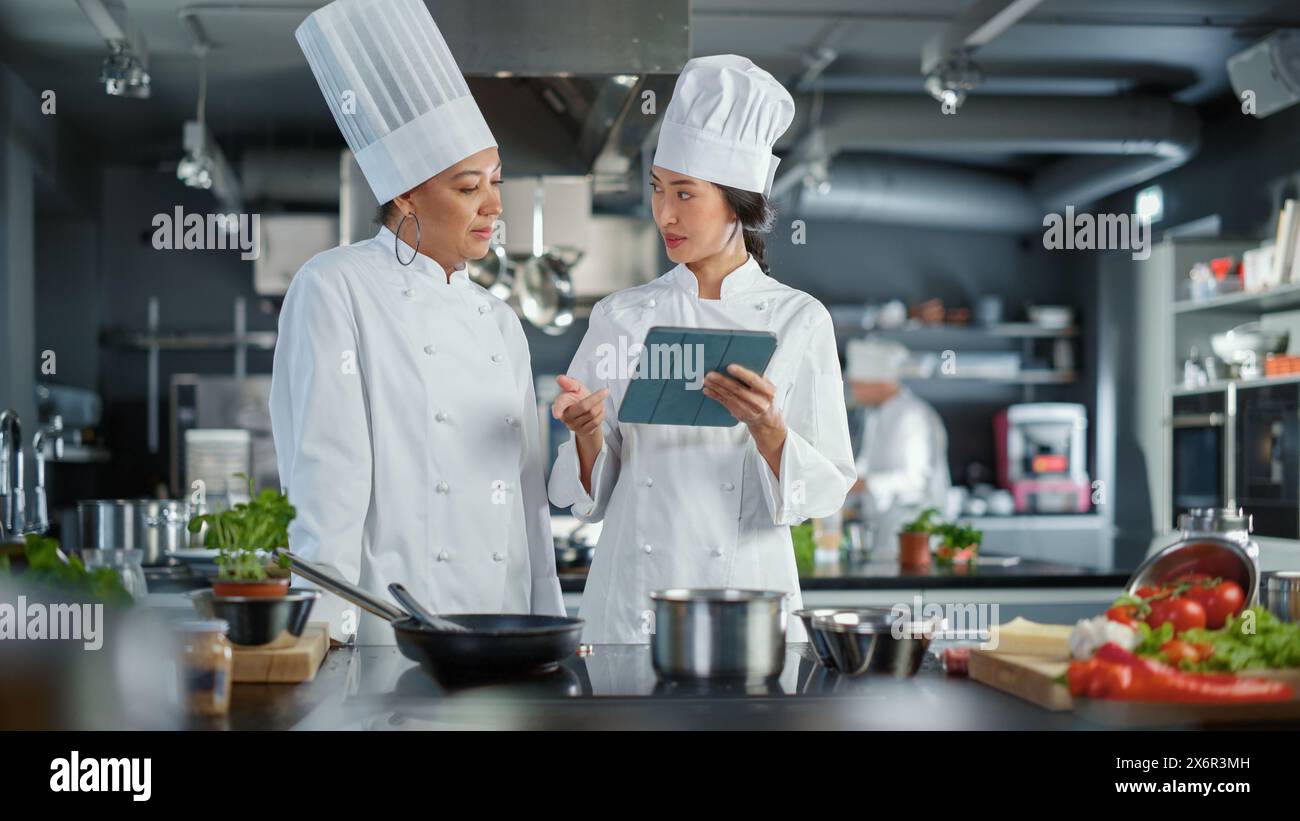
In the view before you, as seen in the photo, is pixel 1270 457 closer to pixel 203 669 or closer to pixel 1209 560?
pixel 1209 560

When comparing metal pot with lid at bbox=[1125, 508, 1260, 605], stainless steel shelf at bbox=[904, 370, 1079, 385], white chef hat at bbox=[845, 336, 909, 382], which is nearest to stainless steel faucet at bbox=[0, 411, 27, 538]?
metal pot with lid at bbox=[1125, 508, 1260, 605]

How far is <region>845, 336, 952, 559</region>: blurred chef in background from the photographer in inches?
226

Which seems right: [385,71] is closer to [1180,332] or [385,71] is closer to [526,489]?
[526,489]

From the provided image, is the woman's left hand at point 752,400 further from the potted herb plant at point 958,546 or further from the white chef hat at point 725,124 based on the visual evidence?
the potted herb plant at point 958,546

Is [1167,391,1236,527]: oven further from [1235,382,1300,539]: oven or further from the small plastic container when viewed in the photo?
the small plastic container

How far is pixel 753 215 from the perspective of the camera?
231 centimetres

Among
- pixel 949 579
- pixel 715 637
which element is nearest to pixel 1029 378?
pixel 949 579

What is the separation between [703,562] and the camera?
2.16 m

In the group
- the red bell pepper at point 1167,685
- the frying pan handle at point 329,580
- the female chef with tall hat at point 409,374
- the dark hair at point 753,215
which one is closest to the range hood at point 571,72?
the female chef with tall hat at point 409,374

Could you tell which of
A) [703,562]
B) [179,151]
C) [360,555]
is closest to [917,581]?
[703,562]

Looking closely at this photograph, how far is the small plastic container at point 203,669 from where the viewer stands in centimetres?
135

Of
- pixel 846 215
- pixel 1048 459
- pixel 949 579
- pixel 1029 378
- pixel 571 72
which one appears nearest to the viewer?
pixel 571 72

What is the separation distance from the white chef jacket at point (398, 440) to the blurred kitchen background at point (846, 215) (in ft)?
3.74

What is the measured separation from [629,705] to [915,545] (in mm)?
2852
